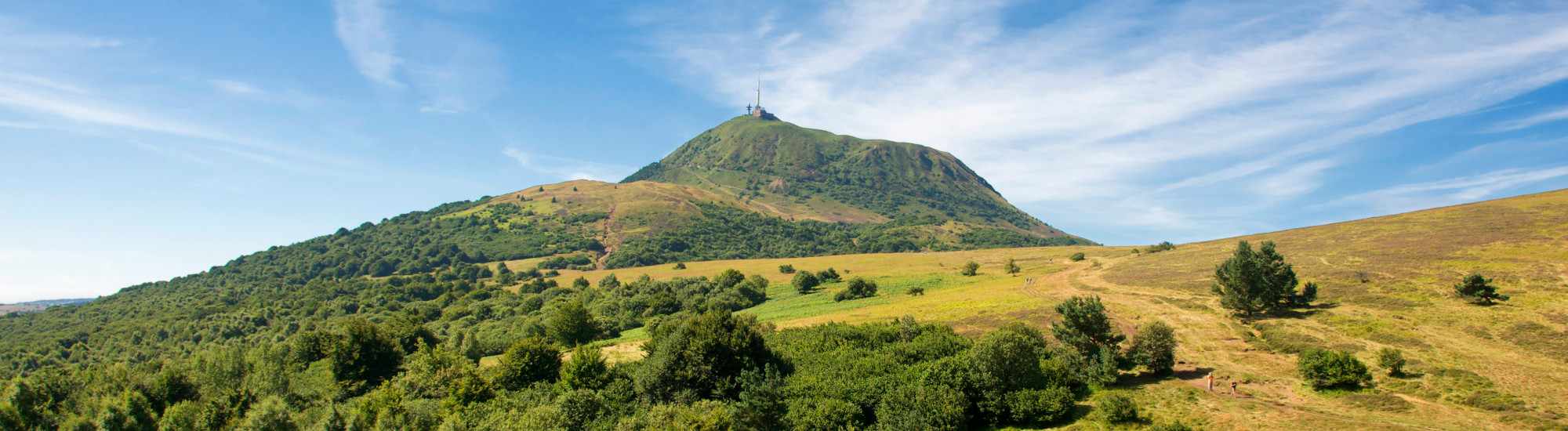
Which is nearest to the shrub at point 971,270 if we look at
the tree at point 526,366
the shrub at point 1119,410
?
the shrub at point 1119,410

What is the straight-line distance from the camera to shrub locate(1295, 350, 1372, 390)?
31.3 m

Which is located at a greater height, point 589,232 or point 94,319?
point 589,232

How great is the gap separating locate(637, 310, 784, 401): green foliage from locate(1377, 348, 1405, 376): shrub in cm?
3170

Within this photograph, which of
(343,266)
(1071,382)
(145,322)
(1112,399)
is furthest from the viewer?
(343,266)

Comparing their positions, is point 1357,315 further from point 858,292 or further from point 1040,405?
point 858,292

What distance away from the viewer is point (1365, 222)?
6988 centimetres

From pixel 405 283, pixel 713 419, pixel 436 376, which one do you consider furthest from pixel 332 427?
pixel 405 283

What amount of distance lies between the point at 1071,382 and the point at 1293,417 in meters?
10.2

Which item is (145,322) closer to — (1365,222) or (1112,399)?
(1112,399)

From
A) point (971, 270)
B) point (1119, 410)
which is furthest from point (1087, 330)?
point (971, 270)

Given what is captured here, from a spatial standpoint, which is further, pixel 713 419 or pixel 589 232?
pixel 589 232

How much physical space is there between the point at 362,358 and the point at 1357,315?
74.6 m

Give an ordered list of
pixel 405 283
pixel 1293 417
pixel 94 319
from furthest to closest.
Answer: pixel 405 283
pixel 94 319
pixel 1293 417

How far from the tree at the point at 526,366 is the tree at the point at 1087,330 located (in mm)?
35748
